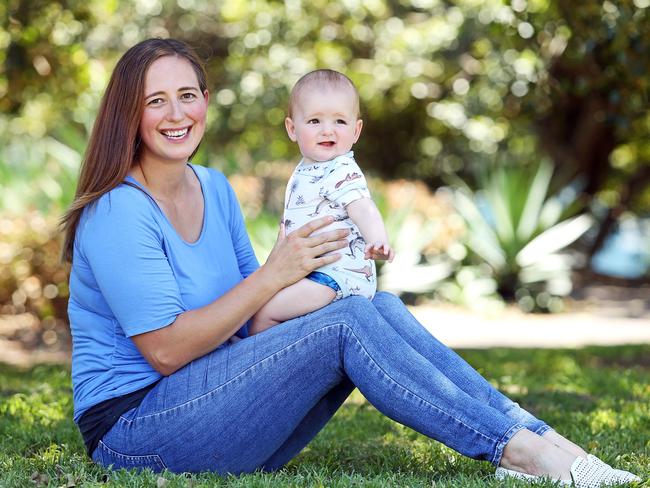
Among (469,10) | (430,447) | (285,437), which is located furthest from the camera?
(469,10)

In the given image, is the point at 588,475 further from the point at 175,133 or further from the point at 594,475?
the point at 175,133

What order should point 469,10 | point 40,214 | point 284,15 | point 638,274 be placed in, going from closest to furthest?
point 40,214 → point 469,10 → point 284,15 → point 638,274

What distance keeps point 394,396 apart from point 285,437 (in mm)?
397

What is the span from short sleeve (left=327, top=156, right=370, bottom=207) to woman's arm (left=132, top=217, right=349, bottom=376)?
0.15 meters

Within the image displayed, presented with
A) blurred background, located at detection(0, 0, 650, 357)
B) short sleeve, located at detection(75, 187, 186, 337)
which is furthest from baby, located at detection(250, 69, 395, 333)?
blurred background, located at detection(0, 0, 650, 357)

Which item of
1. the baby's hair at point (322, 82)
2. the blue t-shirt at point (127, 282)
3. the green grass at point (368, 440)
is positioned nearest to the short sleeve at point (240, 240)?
the blue t-shirt at point (127, 282)

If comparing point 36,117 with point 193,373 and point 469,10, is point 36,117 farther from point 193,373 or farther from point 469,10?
point 193,373

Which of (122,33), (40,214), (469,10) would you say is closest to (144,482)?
(40,214)

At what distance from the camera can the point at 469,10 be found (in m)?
9.58

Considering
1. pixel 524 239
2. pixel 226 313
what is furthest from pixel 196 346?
pixel 524 239

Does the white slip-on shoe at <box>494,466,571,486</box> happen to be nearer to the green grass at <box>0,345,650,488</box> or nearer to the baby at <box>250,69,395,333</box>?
the green grass at <box>0,345,650,488</box>

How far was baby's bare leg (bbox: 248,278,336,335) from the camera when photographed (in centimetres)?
298

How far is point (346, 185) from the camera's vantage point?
309 cm

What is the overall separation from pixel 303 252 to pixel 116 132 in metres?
0.69
